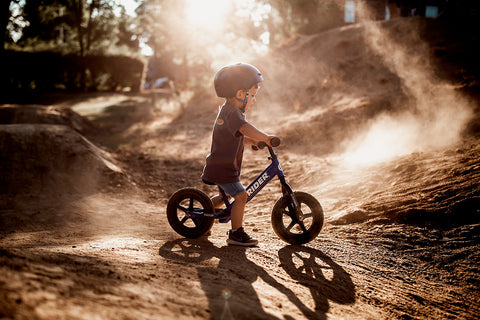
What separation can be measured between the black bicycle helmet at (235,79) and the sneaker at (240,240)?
144cm

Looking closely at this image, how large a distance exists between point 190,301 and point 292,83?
1428 cm

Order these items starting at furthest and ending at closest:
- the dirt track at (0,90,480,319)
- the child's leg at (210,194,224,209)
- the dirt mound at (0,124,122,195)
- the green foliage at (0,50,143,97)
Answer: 1. the green foliage at (0,50,143,97)
2. the dirt mound at (0,124,122,195)
3. the child's leg at (210,194,224,209)
4. the dirt track at (0,90,480,319)

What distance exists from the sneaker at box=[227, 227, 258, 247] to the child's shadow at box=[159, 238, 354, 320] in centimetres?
6

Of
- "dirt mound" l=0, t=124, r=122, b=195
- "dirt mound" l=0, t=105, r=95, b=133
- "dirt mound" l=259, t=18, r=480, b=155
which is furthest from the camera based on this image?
"dirt mound" l=0, t=105, r=95, b=133

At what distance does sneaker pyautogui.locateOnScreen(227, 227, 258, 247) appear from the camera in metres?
3.86

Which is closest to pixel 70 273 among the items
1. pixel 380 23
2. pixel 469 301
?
pixel 469 301

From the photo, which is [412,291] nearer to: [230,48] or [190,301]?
[190,301]

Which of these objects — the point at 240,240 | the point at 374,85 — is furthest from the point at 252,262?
the point at 374,85

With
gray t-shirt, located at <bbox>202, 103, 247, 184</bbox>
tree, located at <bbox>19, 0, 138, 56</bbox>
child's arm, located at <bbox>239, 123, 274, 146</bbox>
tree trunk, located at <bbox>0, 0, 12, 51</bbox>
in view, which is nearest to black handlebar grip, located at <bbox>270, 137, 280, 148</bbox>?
child's arm, located at <bbox>239, 123, 274, 146</bbox>

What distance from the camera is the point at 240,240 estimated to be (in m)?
3.88

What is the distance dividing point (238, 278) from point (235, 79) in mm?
1960

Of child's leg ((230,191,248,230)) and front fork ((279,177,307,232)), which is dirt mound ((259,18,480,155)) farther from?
child's leg ((230,191,248,230))

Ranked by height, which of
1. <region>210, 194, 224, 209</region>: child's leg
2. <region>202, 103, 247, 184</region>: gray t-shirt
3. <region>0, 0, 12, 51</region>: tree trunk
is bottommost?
<region>210, 194, 224, 209</region>: child's leg

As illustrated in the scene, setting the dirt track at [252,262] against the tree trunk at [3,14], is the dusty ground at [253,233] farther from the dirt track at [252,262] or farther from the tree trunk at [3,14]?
the tree trunk at [3,14]
